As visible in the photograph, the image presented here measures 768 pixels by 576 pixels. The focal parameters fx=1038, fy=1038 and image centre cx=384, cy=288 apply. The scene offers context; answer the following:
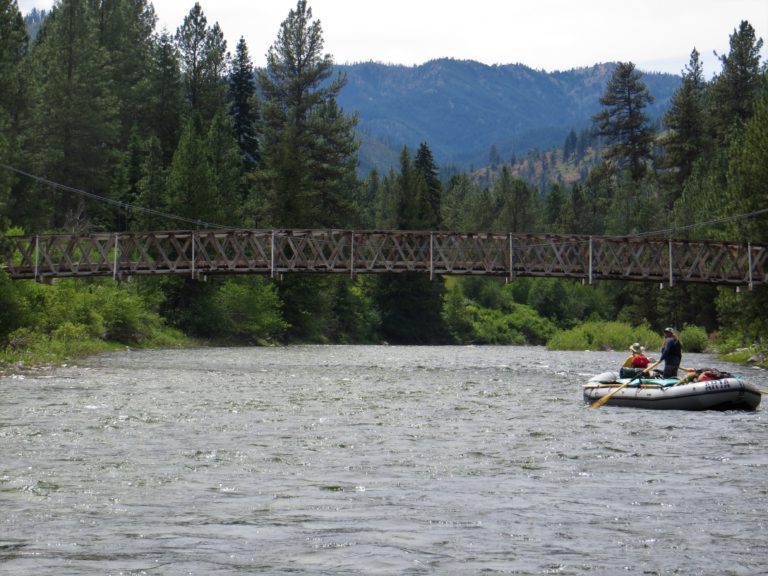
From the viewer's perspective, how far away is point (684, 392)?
2681 cm

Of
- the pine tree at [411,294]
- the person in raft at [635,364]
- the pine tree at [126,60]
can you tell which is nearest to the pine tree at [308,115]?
the pine tree at [411,294]

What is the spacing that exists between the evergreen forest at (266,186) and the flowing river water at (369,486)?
18.6m

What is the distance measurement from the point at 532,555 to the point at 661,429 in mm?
12484

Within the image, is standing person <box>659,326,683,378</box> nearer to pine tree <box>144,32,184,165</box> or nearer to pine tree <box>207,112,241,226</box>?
pine tree <box>207,112,241,226</box>

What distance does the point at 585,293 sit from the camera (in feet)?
371

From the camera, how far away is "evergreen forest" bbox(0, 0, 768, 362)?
181 feet

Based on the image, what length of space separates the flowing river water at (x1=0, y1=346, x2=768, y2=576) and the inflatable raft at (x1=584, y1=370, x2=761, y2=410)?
1.40 feet

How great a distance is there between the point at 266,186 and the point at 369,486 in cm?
7079

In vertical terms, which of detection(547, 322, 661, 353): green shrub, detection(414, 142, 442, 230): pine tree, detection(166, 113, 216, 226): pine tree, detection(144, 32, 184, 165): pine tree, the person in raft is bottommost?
detection(547, 322, 661, 353): green shrub

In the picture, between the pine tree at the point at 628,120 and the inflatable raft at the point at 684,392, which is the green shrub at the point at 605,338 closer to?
the inflatable raft at the point at 684,392

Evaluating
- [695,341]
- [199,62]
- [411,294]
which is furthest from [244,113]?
[695,341]

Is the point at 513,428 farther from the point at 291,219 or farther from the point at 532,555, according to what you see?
the point at 291,219

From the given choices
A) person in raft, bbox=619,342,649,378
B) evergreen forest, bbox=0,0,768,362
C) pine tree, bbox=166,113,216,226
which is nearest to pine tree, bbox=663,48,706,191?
evergreen forest, bbox=0,0,768,362

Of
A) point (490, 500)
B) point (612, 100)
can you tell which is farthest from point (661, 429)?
point (612, 100)
